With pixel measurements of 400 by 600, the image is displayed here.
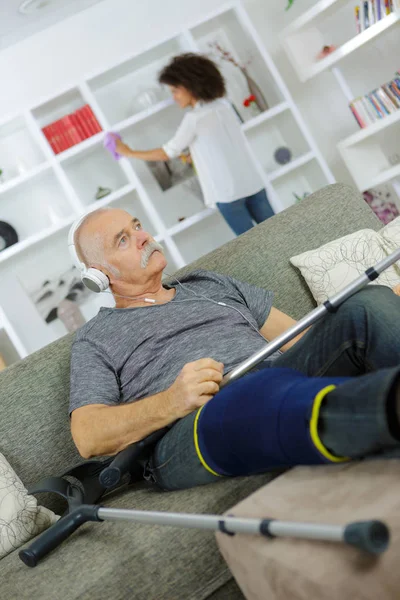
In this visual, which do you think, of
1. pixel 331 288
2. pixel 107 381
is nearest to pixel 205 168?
pixel 331 288

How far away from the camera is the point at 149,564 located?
1.39 meters

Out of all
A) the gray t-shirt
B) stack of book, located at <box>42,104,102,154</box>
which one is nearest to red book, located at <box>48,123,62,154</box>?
stack of book, located at <box>42,104,102,154</box>

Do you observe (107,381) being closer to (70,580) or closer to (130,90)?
(70,580)

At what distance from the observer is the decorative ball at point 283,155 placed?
211 inches

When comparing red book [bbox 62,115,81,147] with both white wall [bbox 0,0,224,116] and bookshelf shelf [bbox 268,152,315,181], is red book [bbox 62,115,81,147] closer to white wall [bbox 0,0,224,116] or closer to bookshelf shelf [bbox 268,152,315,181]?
white wall [bbox 0,0,224,116]

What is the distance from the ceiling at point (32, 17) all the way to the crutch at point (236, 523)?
3508 millimetres

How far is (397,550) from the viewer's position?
0.94 metres

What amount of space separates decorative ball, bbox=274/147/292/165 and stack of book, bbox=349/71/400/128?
632 mm

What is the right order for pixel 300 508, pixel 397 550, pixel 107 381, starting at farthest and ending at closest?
pixel 107 381
pixel 300 508
pixel 397 550

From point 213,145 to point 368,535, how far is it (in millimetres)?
3831

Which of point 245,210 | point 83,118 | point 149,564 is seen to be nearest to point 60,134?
point 83,118

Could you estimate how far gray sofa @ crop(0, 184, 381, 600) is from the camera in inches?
54.6

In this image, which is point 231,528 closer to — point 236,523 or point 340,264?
point 236,523

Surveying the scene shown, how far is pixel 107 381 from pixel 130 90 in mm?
3776
